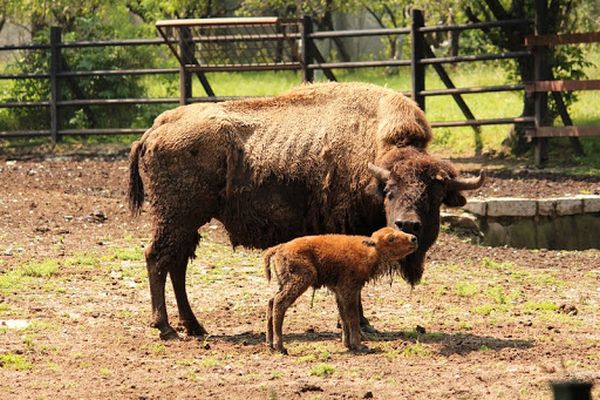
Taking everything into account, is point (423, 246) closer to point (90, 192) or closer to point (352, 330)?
point (352, 330)

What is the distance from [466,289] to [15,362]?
434cm

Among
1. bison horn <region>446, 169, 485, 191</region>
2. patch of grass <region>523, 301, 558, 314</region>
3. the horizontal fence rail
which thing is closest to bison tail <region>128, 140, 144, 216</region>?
bison horn <region>446, 169, 485, 191</region>

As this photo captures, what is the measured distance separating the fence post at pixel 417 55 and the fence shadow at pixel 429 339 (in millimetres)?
9785

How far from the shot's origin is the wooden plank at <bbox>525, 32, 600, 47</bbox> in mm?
16969

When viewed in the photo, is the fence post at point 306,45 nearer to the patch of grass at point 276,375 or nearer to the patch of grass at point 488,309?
the patch of grass at point 488,309

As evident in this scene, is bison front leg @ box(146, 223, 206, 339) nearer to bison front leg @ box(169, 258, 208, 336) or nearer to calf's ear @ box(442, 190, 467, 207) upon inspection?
bison front leg @ box(169, 258, 208, 336)

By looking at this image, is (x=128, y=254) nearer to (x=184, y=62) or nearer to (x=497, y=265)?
(x=497, y=265)

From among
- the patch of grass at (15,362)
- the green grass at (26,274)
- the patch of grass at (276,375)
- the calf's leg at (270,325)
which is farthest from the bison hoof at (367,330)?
the green grass at (26,274)

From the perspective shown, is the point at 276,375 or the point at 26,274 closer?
the point at 276,375

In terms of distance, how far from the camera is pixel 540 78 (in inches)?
691

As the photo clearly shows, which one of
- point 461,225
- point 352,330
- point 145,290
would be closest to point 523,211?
point 461,225

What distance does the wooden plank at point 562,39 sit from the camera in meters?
17.0

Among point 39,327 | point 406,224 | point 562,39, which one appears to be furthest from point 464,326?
point 562,39

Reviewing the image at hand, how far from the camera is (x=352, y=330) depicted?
27.7 ft
